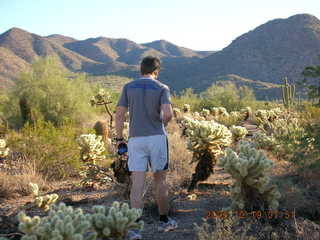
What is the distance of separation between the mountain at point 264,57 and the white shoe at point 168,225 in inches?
2218

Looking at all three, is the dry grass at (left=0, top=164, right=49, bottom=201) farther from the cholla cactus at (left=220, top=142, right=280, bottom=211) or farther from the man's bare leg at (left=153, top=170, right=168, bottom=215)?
the cholla cactus at (left=220, top=142, right=280, bottom=211)

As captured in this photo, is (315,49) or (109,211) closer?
(109,211)

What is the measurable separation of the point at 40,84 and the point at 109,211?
11828 mm

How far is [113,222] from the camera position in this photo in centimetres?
312

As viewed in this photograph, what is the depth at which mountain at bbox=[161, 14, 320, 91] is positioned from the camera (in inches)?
2542

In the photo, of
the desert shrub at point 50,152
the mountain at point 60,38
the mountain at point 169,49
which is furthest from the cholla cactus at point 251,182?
the mountain at point 60,38

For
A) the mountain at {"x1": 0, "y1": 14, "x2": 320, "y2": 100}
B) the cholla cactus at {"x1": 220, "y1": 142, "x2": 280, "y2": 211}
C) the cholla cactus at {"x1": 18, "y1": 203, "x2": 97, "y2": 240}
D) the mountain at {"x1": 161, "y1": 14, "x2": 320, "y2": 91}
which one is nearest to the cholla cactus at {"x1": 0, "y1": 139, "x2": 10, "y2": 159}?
the cholla cactus at {"x1": 220, "y1": 142, "x2": 280, "y2": 211}

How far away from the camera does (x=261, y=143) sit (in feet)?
28.2

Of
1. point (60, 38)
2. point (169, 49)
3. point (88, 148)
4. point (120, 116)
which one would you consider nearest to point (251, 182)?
point (120, 116)

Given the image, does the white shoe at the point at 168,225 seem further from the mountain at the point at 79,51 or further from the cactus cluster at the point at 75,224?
the mountain at the point at 79,51

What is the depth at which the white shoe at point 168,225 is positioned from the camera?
14.0ft

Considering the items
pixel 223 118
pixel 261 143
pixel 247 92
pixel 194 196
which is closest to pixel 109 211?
pixel 194 196

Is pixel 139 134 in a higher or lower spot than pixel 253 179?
higher

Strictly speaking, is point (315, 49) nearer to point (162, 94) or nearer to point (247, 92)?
point (247, 92)
